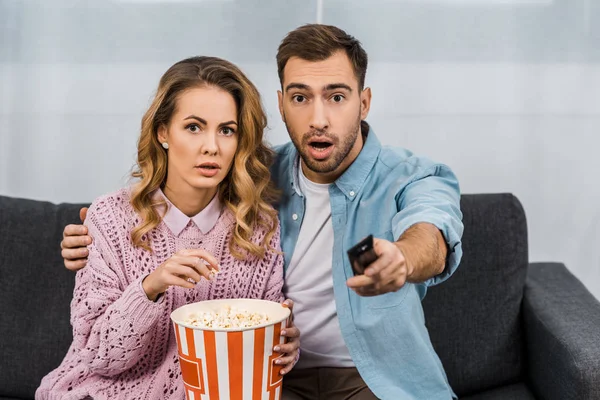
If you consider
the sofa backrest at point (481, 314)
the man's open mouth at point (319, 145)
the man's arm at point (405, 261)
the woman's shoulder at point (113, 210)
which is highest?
the man's open mouth at point (319, 145)

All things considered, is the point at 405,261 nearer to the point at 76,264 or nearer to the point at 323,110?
the point at 323,110

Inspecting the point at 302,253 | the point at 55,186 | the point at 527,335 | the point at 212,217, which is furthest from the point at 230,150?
the point at 55,186

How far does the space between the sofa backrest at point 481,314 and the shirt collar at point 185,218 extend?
75 cm

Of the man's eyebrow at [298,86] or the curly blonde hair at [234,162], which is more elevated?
the man's eyebrow at [298,86]

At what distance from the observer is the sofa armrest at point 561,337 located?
190 cm

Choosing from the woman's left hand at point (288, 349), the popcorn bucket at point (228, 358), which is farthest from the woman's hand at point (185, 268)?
the woman's left hand at point (288, 349)

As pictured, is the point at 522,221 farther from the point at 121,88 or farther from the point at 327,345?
the point at 121,88

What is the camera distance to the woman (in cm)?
180

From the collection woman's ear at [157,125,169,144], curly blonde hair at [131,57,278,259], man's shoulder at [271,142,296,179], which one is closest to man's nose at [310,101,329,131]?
curly blonde hair at [131,57,278,259]

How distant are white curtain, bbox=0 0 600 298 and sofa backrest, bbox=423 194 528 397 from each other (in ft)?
1.83

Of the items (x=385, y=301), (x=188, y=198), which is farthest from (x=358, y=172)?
(x=188, y=198)

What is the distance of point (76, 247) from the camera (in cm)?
190

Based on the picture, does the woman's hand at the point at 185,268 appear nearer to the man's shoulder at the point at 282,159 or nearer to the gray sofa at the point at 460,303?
the man's shoulder at the point at 282,159

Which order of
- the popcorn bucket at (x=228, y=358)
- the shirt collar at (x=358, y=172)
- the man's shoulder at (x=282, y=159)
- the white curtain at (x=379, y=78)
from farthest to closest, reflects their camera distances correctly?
the white curtain at (x=379, y=78) < the man's shoulder at (x=282, y=159) < the shirt collar at (x=358, y=172) < the popcorn bucket at (x=228, y=358)
